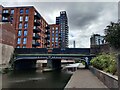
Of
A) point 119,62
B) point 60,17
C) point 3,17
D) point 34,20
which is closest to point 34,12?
point 34,20

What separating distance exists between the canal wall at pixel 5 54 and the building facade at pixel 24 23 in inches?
448

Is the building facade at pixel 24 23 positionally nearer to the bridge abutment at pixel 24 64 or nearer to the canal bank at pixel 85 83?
the bridge abutment at pixel 24 64

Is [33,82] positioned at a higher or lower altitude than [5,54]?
lower

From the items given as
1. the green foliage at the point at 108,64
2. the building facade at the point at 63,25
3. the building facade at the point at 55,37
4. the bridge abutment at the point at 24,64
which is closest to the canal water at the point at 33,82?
the green foliage at the point at 108,64

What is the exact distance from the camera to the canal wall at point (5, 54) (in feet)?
137

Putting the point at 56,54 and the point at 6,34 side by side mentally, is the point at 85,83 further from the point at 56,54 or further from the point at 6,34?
the point at 6,34

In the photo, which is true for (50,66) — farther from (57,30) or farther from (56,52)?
(57,30)

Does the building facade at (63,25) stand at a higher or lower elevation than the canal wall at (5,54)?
higher

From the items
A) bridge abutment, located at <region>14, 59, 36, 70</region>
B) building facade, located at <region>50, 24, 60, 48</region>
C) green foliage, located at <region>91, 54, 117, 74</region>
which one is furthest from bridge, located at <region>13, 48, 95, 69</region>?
building facade, located at <region>50, 24, 60, 48</region>

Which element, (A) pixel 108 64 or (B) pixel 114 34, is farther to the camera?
(B) pixel 114 34

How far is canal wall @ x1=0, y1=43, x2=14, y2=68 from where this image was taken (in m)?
41.9

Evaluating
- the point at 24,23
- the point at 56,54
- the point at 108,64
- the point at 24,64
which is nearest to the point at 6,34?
the point at 56,54

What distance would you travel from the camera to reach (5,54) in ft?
147

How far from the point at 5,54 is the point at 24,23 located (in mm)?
20401
